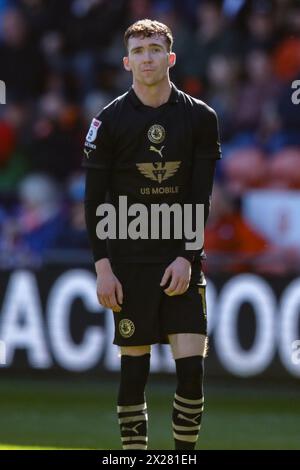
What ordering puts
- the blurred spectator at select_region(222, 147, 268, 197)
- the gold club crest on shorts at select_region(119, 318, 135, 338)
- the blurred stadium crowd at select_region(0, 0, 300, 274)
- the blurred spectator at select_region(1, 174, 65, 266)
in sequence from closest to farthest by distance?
the gold club crest on shorts at select_region(119, 318, 135, 338) → the blurred spectator at select_region(1, 174, 65, 266) → the blurred stadium crowd at select_region(0, 0, 300, 274) → the blurred spectator at select_region(222, 147, 268, 197)

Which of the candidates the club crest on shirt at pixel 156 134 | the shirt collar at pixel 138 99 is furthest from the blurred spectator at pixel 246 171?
the club crest on shirt at pixel 156 134

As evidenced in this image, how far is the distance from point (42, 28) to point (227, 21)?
76.2 inches

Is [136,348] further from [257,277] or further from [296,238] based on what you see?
[296,238]

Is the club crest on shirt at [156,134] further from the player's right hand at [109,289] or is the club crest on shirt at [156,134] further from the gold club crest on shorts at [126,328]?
the gold club crest on shorts at [126,328]

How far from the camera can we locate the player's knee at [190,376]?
5539mm

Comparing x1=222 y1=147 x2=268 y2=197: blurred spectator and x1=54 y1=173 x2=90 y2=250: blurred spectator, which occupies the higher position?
x1=222 y1=147 x2=268 y2=197: blurred spectator

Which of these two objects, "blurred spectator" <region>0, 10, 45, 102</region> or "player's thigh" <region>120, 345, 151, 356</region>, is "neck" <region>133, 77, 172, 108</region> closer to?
"player's thigh" <region>120, 345, 151, 356</region>

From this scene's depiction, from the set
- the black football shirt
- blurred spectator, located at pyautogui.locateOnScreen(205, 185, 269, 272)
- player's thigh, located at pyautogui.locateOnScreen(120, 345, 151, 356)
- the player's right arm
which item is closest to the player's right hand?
the player's right arm

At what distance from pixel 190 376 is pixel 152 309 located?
362mm

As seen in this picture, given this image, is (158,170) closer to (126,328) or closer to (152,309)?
(152,309)

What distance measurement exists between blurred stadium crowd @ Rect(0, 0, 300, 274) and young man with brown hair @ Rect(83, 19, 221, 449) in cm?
351

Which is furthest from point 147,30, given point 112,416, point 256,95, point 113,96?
point 113,96

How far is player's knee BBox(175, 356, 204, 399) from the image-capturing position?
218 inches

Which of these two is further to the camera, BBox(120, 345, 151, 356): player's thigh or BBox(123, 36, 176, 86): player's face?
BBox(120, 345, 151, 356): player's thigh
